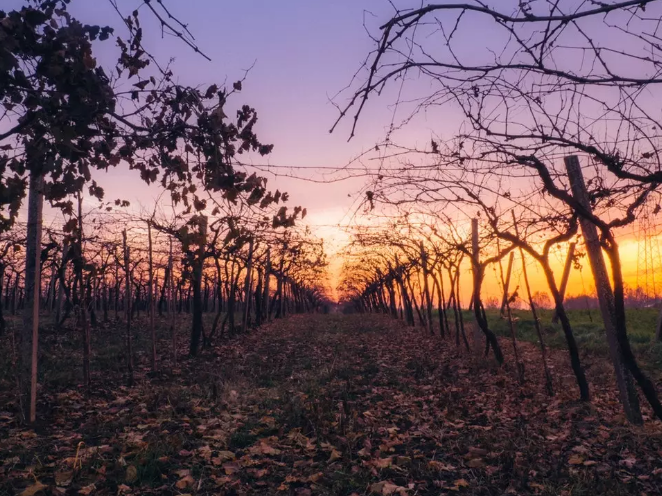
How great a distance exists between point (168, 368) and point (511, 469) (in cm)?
818

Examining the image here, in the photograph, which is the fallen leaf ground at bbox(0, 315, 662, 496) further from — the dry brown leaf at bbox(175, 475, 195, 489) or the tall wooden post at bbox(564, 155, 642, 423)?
the tall wooden post at bbox(564, 155, 642, 423)

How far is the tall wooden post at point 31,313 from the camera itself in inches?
241

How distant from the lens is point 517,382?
887 centimetres

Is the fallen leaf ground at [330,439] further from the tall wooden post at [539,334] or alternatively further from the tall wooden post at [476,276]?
the tall wooden post at [476,276]

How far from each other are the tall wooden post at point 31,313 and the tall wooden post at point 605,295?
725 cm

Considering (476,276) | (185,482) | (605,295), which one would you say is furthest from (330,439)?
(476,276)

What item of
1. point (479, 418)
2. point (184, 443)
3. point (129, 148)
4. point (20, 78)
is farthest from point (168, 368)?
point (20, 78)

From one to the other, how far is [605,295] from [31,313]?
7733 mm

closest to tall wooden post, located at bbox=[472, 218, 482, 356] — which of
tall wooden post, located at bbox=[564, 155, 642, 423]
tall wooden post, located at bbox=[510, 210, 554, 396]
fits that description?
tall wooden post, located at bbox=[510, 210, 554, 396]

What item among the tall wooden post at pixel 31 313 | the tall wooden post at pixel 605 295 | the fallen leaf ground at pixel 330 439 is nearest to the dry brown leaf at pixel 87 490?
the fallen leaf ground at pixel 330 439

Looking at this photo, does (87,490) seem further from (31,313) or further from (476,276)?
(476,276)

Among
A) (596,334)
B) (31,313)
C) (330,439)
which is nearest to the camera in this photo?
(330,439)

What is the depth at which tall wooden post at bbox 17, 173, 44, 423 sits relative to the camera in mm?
6109

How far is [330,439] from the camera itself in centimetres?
538
